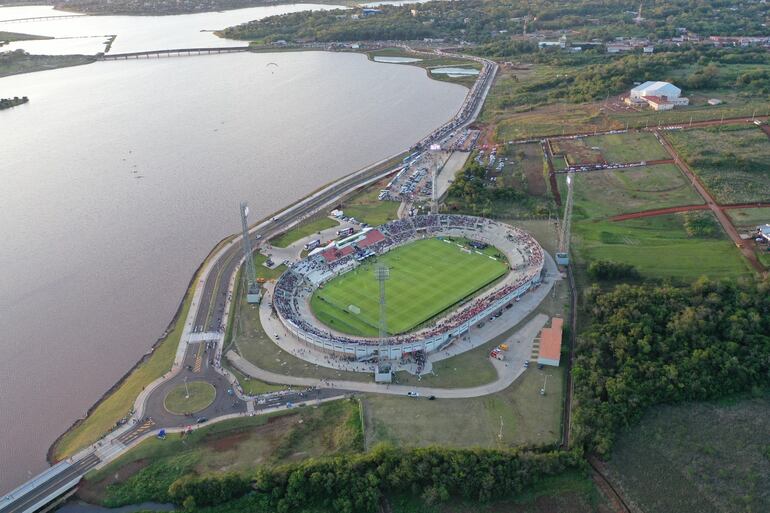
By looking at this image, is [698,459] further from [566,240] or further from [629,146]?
[629,146]

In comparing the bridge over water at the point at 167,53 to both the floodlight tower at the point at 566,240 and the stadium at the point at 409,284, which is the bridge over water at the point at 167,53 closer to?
the stadium at the point at 409,284

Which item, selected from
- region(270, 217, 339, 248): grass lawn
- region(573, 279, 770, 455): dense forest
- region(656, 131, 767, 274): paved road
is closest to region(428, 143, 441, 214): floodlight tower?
region(270, 217, 339, 248): grass lawn

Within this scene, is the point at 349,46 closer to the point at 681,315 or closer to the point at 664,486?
the point at 681,315

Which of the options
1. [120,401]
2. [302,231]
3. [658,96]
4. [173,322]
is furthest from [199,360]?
[658,96]

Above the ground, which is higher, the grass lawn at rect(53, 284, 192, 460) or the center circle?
the center circle

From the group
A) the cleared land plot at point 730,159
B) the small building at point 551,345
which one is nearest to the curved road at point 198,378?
the small building at point 551,345

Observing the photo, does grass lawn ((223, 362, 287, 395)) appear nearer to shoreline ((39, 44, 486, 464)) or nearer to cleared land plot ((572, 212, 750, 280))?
shoreline ((39, 44, 486, 464))
